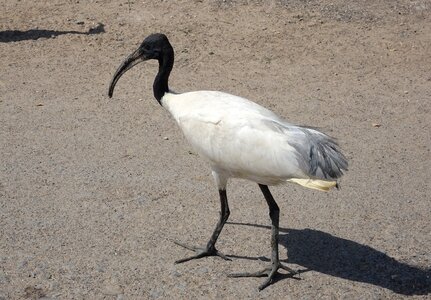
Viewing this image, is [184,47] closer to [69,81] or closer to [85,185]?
[69,81]

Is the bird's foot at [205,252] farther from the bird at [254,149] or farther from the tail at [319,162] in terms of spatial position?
the tail at [319,162]

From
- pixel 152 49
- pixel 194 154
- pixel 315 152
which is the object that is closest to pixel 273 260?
pixel 315 152

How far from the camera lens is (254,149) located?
A: 5.76m

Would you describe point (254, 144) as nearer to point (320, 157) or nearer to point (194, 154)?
point (320, 157)

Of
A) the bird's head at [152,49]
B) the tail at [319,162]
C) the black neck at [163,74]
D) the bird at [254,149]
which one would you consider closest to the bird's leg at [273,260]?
the bird at [254,149]

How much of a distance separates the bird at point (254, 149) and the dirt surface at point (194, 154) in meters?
0.43

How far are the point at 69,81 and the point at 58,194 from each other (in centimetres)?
300

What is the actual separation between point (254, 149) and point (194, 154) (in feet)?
8.02

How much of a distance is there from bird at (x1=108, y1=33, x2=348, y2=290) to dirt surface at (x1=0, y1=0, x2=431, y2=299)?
1.43 feet

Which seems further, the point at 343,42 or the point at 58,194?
the point at 343,42

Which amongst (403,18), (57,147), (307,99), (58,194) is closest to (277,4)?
(403,18)

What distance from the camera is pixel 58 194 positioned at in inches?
285

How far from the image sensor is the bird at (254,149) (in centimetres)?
568

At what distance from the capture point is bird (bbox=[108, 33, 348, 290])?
18.6 feet
